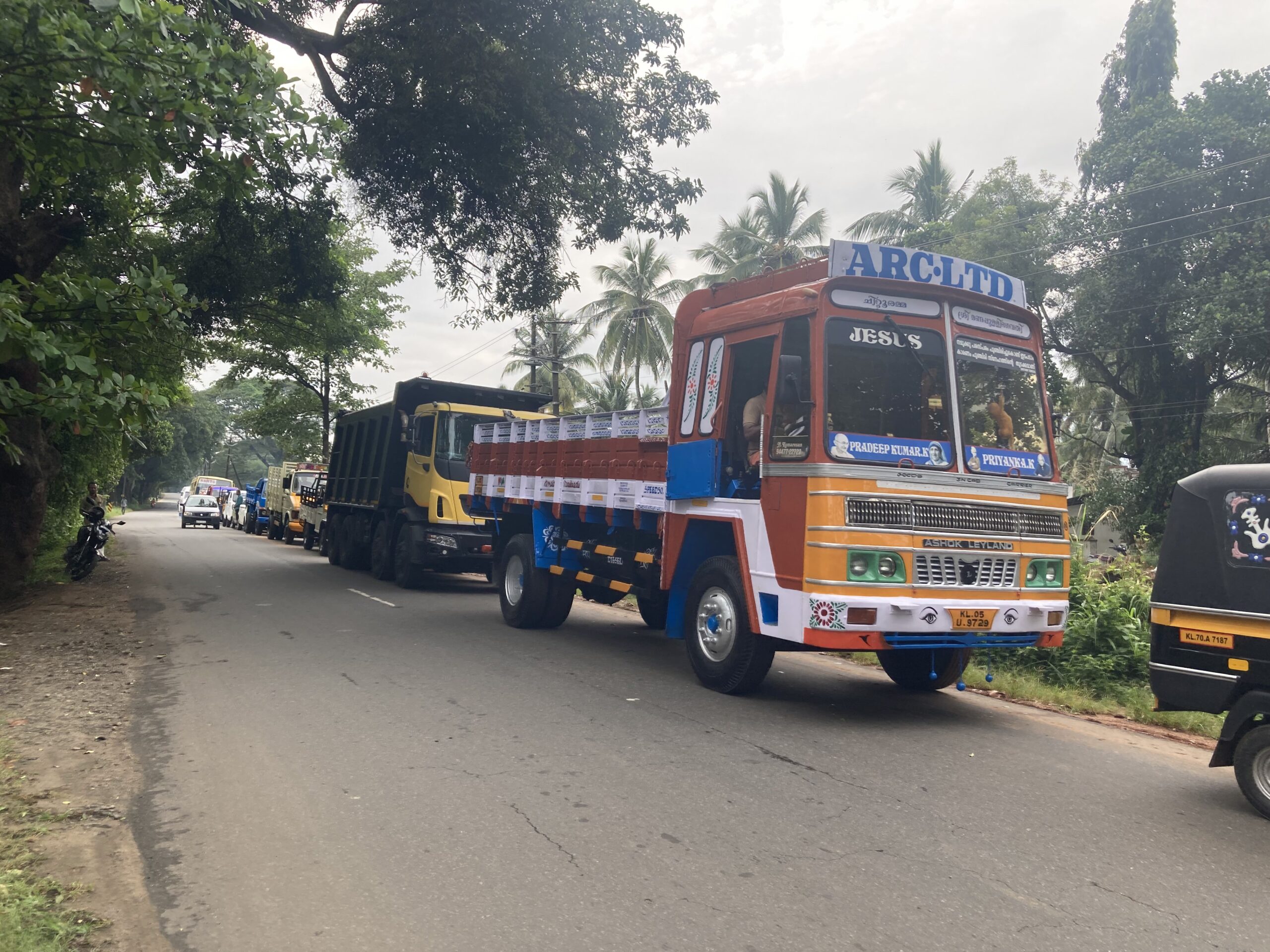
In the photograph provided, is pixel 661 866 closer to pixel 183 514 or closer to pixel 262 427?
pixel 262 427

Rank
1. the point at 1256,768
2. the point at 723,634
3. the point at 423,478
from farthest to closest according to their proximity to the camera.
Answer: the point at 423,478
the point at 723,634
the point at 1256,768

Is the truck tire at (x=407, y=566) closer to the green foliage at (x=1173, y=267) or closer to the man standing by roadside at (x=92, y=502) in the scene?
the man standing by roadside at (x=92, y=502)

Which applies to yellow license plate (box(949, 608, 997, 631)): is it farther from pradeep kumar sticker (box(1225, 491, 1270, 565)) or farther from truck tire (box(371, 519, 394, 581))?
truck tire (box(371, 519, 394, 581))

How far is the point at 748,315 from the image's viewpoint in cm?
769

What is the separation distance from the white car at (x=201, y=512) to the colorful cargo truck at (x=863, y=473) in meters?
42.2

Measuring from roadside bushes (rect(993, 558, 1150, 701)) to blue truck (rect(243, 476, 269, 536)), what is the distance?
32907mm

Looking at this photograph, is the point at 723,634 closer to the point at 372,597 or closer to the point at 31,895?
the point at 31,895

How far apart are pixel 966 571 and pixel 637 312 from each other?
3322 cm

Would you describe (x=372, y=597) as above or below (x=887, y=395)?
below

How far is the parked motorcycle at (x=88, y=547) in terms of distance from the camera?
53.1 feet

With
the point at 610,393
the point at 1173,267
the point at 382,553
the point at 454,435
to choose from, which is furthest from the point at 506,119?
the point at 610,393

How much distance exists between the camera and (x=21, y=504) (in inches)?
511

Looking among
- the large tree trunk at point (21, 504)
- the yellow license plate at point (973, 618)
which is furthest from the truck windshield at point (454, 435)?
the yellow license plate at point (973, 618)

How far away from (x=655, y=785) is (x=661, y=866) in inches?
45.7
